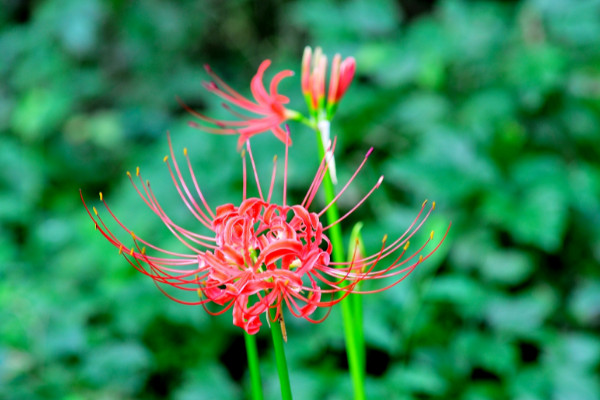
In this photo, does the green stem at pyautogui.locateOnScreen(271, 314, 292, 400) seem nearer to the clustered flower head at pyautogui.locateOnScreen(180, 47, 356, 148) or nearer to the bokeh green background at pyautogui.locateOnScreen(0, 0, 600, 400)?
the clustered flower head at pyautogui.locateOnScreen(180, 47, 356, 148)

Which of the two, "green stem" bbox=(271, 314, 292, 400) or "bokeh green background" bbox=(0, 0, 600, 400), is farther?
"bokeh green background" bbox=(0, 0, 600, 400)

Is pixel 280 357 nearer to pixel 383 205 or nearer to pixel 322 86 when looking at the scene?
pixel 322 86

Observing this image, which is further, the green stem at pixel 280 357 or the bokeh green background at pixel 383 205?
the bokeh green background at pixel 383 205

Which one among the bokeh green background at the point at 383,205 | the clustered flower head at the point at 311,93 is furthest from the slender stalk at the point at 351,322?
the bokeh green background at the point at 383,205

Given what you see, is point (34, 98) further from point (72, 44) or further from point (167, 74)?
point (167, 74)

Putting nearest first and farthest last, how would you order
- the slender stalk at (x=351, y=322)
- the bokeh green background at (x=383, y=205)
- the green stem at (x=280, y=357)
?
the green stem at (x=280, y=357) < the slender stalk at (x=351, y=322) < the bokeh green background at (x=383, y=205)

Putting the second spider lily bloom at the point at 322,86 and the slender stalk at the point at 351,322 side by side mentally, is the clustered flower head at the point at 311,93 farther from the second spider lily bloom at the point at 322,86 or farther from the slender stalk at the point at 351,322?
the slender stalk at the point at 351,322

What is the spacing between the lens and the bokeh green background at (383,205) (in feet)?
5.19

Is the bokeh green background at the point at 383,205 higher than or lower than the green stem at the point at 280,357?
higher

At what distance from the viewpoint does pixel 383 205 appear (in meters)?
2.11

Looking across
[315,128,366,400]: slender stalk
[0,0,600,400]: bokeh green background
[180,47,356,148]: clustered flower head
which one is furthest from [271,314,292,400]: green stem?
[0,0,600,400]: bokeh green background

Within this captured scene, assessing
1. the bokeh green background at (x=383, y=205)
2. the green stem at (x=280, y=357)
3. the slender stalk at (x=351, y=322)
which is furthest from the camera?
the bokeh green background at (x=383, y=205)

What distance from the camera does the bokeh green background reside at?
1.58 metres

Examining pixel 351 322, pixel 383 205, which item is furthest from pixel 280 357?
pixel 383 205
